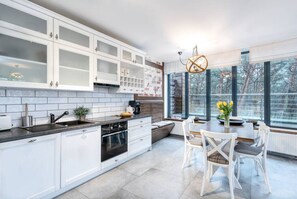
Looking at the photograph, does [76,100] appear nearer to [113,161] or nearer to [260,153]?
[113,161]

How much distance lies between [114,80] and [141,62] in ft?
3.28

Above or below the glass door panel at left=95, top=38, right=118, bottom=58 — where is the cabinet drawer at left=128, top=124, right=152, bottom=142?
below

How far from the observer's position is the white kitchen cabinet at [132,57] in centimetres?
332

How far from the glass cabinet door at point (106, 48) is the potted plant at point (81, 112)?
42.1 inches

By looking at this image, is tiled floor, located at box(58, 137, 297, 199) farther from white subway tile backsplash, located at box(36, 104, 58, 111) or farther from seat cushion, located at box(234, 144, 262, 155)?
white subway tile backsplash, located at box(36, 104, 58, 111)

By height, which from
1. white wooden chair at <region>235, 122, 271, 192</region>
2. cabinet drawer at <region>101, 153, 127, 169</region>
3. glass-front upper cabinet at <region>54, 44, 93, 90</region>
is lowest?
cabinet drawer at <region>101, 153, 127, 169</region>

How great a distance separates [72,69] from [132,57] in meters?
1.47

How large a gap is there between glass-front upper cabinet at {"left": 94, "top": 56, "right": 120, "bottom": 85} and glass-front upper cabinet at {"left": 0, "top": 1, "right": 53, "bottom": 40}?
85 cm

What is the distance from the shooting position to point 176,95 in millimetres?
5508

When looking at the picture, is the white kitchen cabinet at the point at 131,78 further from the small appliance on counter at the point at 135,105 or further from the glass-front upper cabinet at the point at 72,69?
the glass-front upper cabinet at the point at 72,69

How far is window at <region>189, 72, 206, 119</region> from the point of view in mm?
4867

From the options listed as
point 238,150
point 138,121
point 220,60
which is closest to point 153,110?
point 138,121

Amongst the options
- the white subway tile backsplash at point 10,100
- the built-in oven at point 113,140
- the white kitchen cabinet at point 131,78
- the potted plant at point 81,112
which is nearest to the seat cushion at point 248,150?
the built-in oven at point 113,140

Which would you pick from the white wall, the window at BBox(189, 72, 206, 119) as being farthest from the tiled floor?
the window at BBox(189, 72, 206, 119)
